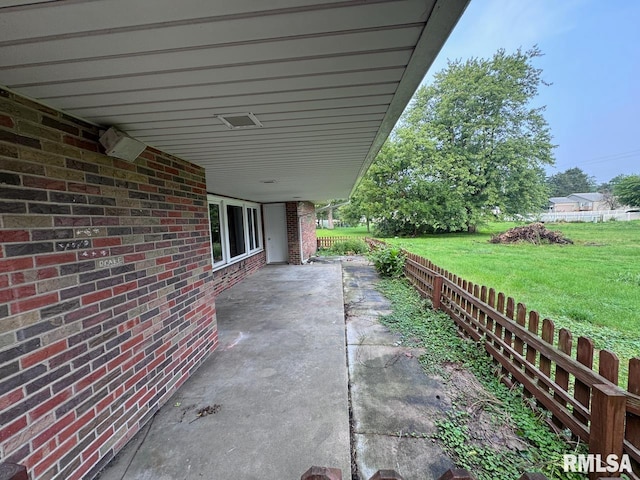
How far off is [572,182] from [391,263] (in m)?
86.4

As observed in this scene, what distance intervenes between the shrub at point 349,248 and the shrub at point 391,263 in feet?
17.2

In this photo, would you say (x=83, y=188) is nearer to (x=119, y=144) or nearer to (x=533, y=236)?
Result: (x=119, y=144)

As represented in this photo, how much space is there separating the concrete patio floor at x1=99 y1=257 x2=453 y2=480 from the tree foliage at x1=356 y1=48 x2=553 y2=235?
16932mm

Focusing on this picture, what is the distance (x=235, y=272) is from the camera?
6.91 metres

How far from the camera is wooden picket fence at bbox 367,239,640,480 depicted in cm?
155

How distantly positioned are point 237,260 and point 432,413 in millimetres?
5727

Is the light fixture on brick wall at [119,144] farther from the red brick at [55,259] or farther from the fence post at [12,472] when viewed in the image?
the fence post at [12,472]

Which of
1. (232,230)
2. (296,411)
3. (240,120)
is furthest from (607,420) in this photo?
(232,230)

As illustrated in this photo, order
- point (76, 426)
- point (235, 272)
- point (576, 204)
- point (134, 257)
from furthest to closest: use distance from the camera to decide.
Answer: point (576, 204) < point (235, 272) < point (134, 257) < point (76, 426)

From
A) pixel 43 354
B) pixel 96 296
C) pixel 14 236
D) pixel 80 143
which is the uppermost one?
pixel 80 143

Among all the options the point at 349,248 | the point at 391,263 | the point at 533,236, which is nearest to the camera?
the point at 391,263

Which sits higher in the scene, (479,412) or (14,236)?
(14,236)

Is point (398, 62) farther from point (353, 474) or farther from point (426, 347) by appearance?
point (426, 347)

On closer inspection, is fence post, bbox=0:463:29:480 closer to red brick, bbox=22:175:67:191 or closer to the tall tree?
red brick, bbox=22:175:67:191
